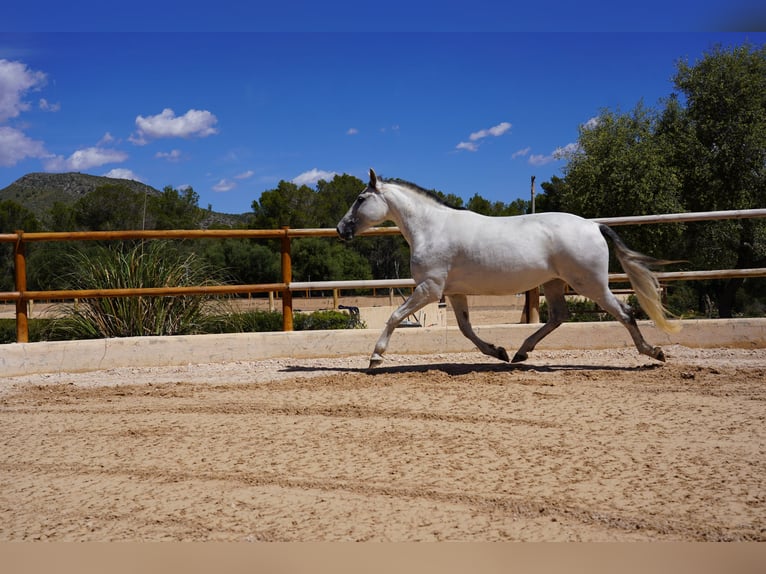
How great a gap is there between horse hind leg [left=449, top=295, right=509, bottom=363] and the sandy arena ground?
387mm

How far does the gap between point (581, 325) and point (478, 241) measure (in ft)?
6.83

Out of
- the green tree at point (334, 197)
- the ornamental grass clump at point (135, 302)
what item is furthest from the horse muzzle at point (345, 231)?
the green tree at point (334, 197)

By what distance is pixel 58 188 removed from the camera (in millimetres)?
87125

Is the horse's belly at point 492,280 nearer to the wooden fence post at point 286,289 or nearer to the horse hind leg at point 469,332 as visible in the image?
the horse hind leg at point 469,332

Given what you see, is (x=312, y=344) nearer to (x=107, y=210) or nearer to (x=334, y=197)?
(x=107, y=210)

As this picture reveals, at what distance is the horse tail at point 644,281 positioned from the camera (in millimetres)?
6078

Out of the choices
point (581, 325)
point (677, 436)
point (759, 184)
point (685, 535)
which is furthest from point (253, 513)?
point (759, 184)

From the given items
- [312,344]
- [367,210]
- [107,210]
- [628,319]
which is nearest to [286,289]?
[312,344]

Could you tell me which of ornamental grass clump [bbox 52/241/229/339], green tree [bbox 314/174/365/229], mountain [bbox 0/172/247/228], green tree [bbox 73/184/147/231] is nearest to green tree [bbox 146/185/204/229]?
green tree [bbox 73/184/147/231]

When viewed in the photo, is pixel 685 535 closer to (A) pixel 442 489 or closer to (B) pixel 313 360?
(A) pixel 442 489

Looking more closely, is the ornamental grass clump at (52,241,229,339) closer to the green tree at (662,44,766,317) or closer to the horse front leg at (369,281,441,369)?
the horse front leg at (369,281,441,369)

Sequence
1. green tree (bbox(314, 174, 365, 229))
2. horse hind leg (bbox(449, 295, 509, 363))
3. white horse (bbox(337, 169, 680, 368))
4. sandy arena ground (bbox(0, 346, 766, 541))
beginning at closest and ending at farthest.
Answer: sandy arena ground (bbox(0, 346, 766, 541)) < white horse (bbox(337, 169, 680, 368)) < horse hind leg (bbox(449, 295, 509, 363)) < green tree (bbox(314, 174, 365, 229))

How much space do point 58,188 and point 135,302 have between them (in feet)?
→ 294

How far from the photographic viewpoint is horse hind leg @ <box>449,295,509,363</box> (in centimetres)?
634
